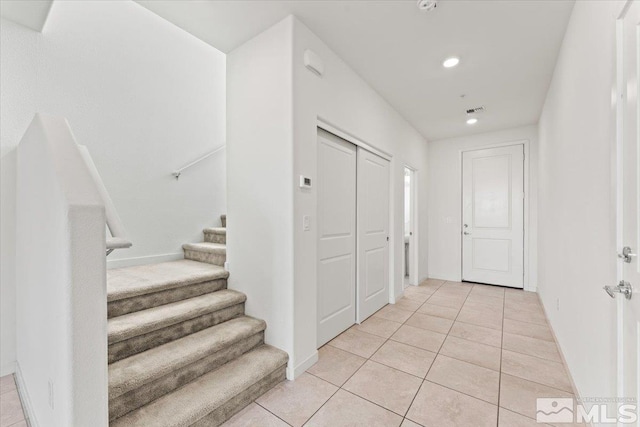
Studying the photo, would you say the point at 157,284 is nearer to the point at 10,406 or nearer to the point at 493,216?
the point at 10,406

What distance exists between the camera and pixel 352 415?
1.70 meters

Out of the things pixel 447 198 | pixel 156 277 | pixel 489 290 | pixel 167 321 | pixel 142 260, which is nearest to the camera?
pixel 167 321

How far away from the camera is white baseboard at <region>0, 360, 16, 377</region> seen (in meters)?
2.05

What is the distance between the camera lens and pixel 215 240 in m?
3.39

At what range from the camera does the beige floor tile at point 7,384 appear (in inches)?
74.7

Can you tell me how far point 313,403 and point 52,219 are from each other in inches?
71.1

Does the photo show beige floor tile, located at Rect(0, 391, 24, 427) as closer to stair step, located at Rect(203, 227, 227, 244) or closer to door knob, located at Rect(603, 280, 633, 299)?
stair step, located at Rect(203, 227, 227, 244)

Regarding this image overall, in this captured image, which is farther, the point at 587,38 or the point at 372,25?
the point at 372,25

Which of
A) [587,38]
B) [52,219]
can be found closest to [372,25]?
[587,38]

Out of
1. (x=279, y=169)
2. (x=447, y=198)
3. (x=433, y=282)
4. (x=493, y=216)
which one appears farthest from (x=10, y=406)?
(x=493, y=216)

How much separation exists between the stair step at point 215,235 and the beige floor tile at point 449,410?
2.48m

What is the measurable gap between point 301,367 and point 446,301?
2637 millimetres

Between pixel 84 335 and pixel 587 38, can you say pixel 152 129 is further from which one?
pixel 587 38

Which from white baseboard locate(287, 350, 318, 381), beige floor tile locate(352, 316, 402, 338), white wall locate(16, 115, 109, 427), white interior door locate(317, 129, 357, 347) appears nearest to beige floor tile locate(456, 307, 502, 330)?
beige floor tile locate(352, 316, 402, 338)
